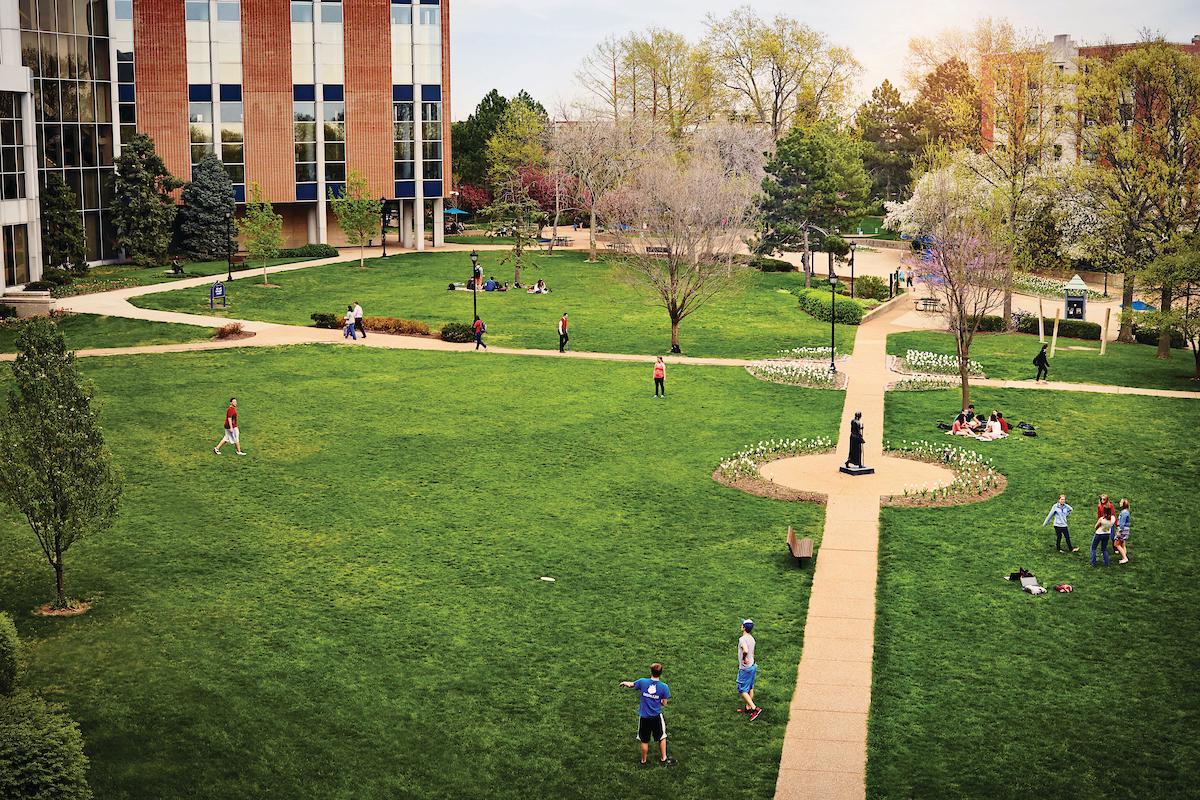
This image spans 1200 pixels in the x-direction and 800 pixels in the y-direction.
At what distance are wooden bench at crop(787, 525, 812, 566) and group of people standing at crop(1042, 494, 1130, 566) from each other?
580cm

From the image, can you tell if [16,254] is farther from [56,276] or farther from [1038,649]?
[1038,649]

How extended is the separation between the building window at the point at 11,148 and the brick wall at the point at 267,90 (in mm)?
22052

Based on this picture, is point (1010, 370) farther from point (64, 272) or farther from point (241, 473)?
point (64, 272)

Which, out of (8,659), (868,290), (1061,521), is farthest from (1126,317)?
(8,659)

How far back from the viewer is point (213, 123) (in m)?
84.9

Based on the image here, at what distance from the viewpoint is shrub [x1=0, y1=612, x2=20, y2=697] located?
671 inches

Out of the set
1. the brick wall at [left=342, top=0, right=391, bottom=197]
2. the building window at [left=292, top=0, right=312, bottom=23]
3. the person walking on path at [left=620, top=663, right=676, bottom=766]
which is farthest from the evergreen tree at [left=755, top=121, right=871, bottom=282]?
the person walking on path at [left=620, top=663, right=676, bottom=766]

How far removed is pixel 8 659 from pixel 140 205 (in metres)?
64.0

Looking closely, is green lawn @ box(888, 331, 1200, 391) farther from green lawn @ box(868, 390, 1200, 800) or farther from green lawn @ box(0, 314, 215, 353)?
green lawn @ box(0, 314, 215, 353)

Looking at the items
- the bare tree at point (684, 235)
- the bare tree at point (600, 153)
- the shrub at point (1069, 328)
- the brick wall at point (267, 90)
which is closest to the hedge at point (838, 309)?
the bare tree at point (684, 235)

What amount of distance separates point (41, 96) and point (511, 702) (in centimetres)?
6254

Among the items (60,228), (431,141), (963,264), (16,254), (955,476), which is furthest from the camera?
(431,141)

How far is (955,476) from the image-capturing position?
35375mm

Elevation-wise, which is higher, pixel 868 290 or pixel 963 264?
pixel 963 264
